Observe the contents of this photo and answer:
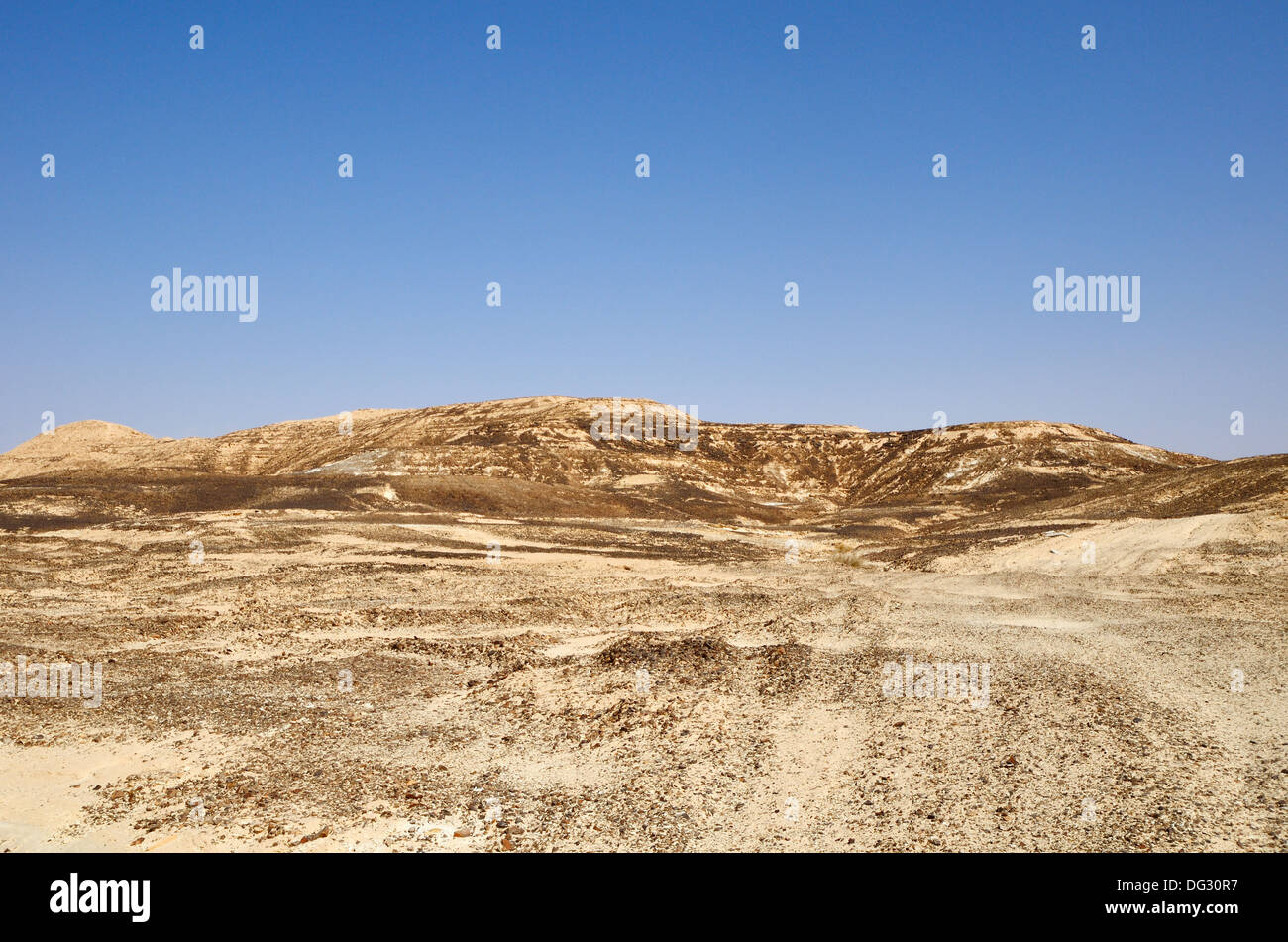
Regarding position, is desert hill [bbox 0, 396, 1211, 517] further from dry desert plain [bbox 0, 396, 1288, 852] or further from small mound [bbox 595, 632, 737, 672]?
small mound [bbox 595, 632, 737, 672]

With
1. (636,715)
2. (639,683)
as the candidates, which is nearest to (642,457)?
(639,683)

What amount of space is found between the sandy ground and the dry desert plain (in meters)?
0.06

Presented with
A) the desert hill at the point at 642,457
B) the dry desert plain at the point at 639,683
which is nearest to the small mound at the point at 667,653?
the dry desert plain at the point at 639,683

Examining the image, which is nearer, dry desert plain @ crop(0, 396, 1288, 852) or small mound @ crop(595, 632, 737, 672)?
dry desert plain @ crop(0, 396, 1288, 852)

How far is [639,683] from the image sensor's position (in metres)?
14.6

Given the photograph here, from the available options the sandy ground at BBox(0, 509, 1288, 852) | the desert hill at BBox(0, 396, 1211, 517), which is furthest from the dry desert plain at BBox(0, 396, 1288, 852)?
the desert hill at BBox(0, 396, 1211, 517)

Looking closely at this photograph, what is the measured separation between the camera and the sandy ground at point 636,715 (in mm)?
8961

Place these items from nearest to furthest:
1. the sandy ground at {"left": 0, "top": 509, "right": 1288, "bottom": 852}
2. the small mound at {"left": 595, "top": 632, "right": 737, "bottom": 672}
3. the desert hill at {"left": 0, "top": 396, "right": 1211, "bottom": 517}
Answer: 1. the sandy ground at {"left": 0, "top": 509, "right": 1288, "bottom": 852}
2. the small mound at {"left": 595, "top": 632, "right": 737, "bottom": 672}
3. the desert hill at {"left": 0, "top": 396, "right": 1211, "bottom": 517}

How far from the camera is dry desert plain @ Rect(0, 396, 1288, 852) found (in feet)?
29.9

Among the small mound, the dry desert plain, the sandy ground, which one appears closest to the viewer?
the sandy ground

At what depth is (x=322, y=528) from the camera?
3738cm

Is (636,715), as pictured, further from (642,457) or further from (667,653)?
(642,457)
